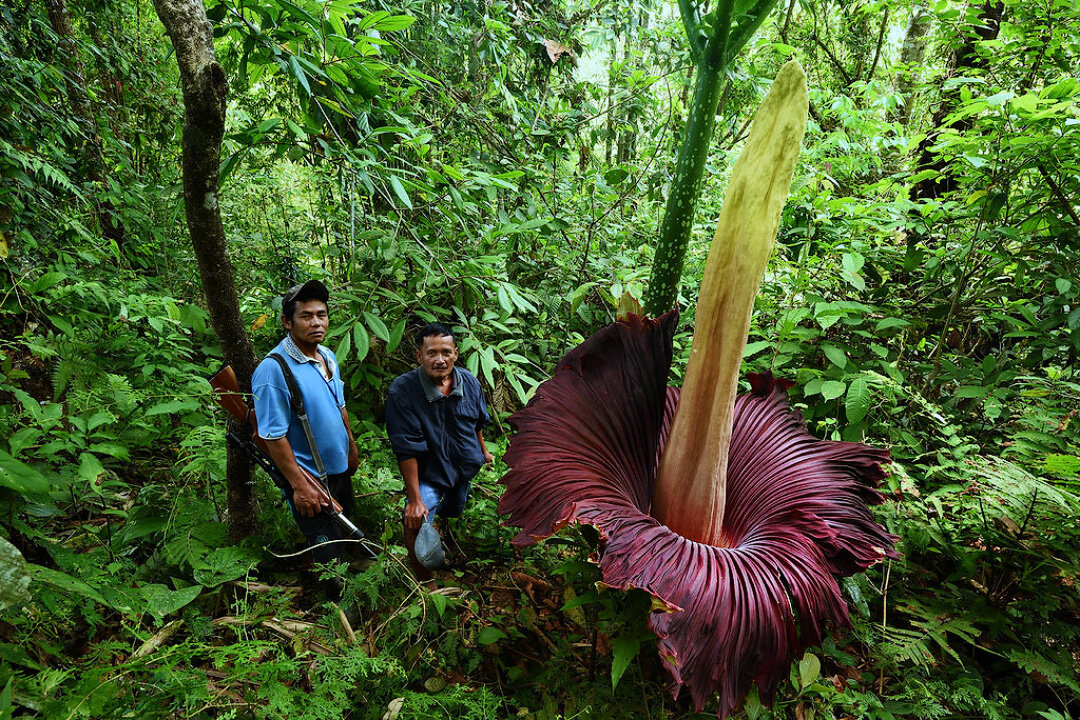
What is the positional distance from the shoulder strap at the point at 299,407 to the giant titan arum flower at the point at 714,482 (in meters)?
1.06

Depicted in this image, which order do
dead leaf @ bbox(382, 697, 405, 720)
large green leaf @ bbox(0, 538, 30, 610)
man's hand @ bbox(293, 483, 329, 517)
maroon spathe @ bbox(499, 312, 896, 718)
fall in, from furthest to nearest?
man's hand @ bbox(293, 483, 329, 517), dead leaf @ bbox(382, 697, 405, 720), maroon spathe @ bbox(499, 312, 896, 718), large green leaf @ bbox(0, 538, 30, 610)

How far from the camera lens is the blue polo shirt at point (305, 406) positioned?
195 cm

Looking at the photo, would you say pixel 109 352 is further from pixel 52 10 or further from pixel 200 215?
pixel 52 10

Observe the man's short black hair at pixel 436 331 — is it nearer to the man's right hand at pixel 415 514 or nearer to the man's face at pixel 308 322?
the man's face at pixel 308 322

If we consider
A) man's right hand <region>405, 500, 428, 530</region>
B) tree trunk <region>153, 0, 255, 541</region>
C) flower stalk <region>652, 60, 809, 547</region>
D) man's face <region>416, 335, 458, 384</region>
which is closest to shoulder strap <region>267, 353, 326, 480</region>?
tree trunk <region>153, 0, 255, 541</region>

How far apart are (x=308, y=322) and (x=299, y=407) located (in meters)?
0.32

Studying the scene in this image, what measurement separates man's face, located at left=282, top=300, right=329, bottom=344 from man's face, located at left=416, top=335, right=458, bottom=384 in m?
0.38

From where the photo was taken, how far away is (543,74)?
133 inches

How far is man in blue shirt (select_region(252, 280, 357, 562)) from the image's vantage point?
77.2 inches

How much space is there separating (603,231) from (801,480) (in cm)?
196

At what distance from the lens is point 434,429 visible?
89.0 inches

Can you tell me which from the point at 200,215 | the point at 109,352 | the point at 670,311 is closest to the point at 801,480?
the point at 670,311

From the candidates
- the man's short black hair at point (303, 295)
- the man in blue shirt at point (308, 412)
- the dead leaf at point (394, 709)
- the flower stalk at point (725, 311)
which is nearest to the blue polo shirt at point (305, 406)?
the man in blue shirt at point (308, 412)

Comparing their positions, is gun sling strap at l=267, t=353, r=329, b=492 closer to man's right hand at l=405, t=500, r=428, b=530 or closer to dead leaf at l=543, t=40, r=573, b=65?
man's right hand at l=405, t=500, r=428, b=530
